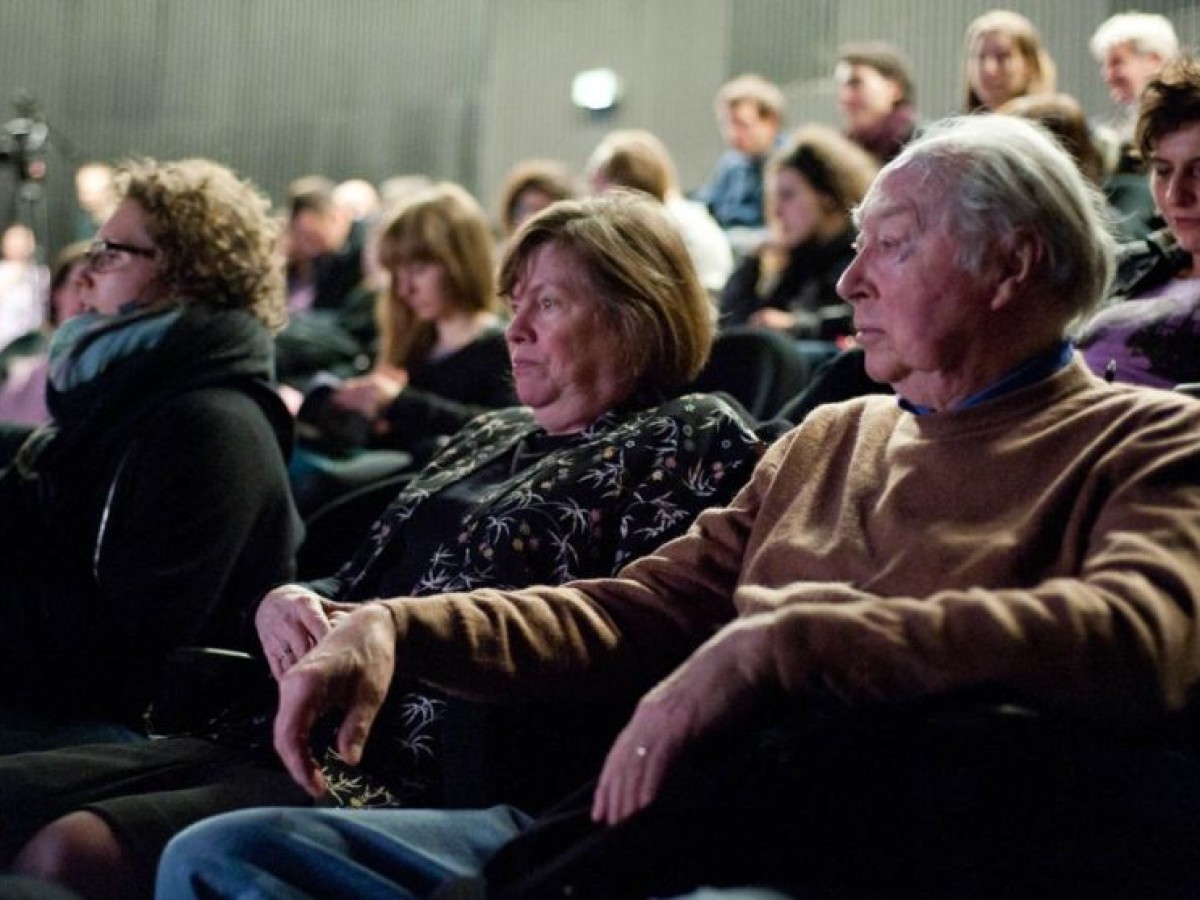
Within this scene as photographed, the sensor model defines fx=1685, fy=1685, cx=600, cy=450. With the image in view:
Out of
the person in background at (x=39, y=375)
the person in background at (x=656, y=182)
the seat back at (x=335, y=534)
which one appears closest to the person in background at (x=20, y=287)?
the person in background at (x=39, y=375)

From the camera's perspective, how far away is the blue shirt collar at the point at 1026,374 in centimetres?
149

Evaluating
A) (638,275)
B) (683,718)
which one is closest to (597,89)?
(638,275)

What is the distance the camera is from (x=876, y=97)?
200 inches

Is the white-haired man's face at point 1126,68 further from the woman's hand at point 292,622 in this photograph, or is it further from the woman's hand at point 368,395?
the woman's hand at point 292,622

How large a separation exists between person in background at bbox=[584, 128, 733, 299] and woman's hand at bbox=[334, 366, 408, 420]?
1102 mm

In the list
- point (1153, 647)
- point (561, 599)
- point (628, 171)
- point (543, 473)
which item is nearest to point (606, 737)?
point (561, 599)

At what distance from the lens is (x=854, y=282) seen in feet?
5.25

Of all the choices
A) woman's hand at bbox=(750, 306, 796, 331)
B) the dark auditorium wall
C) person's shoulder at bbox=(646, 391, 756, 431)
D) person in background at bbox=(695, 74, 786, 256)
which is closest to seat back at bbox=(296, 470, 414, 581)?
person's shoulder at bbox=(646, 391, 756, 431)

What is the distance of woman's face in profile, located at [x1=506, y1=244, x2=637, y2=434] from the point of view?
2055 millimetres

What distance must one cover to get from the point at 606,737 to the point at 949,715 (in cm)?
55

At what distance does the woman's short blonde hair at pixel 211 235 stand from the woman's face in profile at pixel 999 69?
230 cm

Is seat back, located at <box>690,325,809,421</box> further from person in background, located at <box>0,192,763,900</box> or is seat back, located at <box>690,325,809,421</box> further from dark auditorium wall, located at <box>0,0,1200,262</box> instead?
dark auditorium wall, located at <box>0,0,1200,262</box>

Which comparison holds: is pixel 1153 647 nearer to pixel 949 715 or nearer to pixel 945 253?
pixel 949 715

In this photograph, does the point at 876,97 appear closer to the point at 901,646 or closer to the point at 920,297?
the point at 920,297
